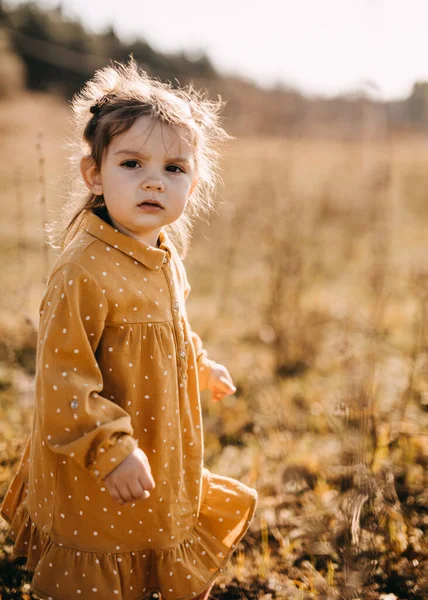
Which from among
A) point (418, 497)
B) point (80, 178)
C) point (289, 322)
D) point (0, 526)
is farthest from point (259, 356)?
point (80, 178)

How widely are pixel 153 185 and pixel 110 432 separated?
0.64 meters

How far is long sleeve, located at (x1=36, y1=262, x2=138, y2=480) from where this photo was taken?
1.38m

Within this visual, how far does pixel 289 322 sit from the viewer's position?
4.64 metres

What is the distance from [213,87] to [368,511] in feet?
41.0

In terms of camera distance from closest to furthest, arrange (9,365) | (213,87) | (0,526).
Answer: (0,526) → (9,365) → (213,87)

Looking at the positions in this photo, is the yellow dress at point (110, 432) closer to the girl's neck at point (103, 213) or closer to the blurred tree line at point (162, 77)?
the girl's neck at point (103, 213)

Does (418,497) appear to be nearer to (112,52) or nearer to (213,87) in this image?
(213,87)

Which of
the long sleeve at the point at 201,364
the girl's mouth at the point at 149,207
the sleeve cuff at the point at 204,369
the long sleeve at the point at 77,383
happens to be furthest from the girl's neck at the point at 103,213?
the sleeve cuff at the point at 204,369

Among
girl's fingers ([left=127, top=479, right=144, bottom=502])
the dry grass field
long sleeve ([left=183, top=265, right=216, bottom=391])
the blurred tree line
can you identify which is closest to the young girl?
girl's fingers ([left=127, top=479, right=144, bottom=502])

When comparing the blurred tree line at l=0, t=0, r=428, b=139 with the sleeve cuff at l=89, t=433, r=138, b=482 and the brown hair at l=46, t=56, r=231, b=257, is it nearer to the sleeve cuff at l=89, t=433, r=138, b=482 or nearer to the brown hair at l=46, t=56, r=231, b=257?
the brown hair at l=46, t=56, r=231, b=257

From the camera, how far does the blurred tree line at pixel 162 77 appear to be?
39.1 ft

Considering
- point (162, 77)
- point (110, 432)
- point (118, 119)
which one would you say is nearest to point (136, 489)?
point (110, 432)

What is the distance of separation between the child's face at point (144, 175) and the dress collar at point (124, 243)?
4 cm

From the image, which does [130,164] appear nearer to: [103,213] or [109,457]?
[103,213]
